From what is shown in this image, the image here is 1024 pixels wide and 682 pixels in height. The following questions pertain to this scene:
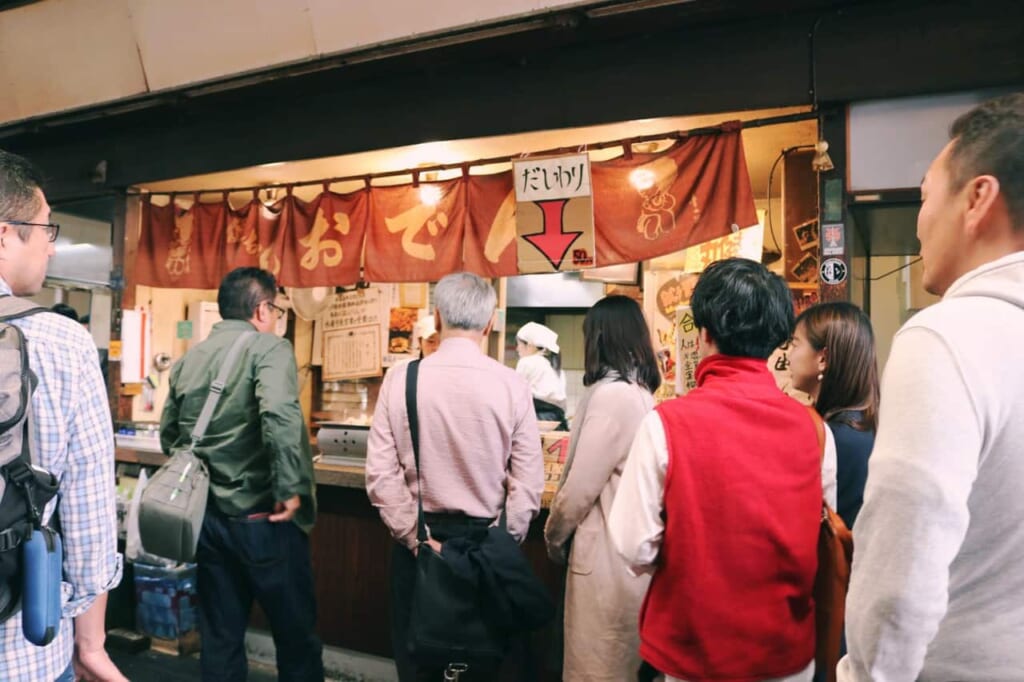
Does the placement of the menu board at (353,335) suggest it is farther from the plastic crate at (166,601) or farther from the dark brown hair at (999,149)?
the dark brown hair at (999,149)

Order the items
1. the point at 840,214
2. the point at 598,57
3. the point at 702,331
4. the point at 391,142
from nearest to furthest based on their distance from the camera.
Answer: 1. the point at 702,331
2. the point at 840,214
3. the point at 598,57
4. the point at 391,142

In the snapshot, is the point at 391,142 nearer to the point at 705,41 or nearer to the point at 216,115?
the point at 216,115

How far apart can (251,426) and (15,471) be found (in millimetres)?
2149

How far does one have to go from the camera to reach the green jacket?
13.2 feet

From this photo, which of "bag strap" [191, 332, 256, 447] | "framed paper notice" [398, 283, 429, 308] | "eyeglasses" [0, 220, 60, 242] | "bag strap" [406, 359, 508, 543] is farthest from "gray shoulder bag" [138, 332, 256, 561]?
"framed paper notice" [398, 283, 429, 308]

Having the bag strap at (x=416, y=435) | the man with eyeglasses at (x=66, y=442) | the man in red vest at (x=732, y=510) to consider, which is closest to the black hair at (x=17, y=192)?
the man with eyeglasses at (x=66, y=442)

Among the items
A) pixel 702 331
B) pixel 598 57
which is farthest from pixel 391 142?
pixel 702 331

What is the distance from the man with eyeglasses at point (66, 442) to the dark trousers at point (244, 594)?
5.51 feet

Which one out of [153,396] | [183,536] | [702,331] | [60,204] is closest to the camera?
[702,331]

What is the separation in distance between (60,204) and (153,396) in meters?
2.51

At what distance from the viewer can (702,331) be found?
251 cm

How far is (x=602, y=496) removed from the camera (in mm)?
3297

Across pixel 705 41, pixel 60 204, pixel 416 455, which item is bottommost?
pixel 416 455

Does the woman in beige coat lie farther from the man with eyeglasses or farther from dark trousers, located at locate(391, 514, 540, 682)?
the man with eyeglasses
